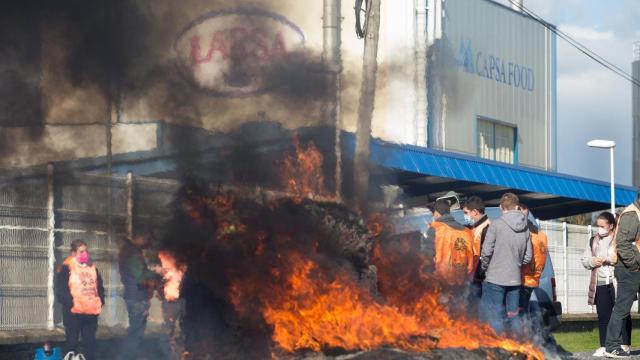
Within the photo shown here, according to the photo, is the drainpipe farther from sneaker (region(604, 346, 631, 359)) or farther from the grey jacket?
sneaker (region(604, 346, 631, 359))

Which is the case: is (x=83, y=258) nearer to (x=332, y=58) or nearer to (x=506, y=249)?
(x=332, y=58)

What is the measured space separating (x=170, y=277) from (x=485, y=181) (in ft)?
36.2

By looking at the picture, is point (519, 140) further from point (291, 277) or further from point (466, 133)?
point (291, 277)

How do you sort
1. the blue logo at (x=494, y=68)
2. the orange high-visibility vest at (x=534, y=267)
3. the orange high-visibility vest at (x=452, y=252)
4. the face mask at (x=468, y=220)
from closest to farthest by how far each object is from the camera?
1. the orange high-visibility vest at (x=452, y=252)
2. the orange high-visibility vest at (x=534, y=267)
3. the face mask at (x=468, y=220)
4. the blue logo at (x=494, y=68)

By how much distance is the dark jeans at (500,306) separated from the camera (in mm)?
12211

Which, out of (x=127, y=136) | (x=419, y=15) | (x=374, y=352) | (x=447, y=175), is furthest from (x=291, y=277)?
(x=419, y=15)

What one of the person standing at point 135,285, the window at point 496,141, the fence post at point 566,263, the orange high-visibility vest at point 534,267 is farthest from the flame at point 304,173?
the window at point 496,141

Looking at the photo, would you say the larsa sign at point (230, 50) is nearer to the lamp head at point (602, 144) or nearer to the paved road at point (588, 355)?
the paved road at point (588, 355)

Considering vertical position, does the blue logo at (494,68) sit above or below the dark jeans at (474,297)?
above

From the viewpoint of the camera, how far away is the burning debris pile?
10.5m

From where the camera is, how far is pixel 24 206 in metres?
14.9

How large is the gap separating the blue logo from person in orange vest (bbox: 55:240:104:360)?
1553 cm

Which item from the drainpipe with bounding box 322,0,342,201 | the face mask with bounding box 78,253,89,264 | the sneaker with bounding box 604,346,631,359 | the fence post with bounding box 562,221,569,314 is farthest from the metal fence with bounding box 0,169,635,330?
the fence post with bounding box 562,221,569,314

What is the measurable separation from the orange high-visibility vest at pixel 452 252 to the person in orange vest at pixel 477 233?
0.29m
